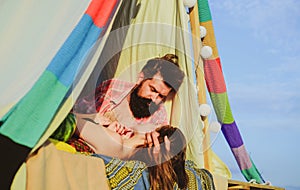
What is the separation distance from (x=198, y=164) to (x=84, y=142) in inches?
27.2

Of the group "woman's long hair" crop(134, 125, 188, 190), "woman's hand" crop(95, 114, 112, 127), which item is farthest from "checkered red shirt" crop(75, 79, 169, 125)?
"woman's long hair" crop(134, 125, 188, 190)

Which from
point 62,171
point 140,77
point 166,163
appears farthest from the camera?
point 140,77

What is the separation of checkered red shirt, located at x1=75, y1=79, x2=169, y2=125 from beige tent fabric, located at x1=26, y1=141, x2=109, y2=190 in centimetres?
28

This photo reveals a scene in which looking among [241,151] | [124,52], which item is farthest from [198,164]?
[124,52]

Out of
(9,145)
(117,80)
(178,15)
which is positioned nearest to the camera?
(9,145)

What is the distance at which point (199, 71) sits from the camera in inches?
81.0

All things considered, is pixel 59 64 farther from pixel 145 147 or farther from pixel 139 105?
pixel 139 105

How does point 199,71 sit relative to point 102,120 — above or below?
above

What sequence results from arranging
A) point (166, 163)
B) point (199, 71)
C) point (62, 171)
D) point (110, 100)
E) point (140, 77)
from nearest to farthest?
Answer: point (62, 171), point (166, 163), point (110, 100), point (140, 77), point (199, 71)

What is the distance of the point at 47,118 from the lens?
1182 millimetres

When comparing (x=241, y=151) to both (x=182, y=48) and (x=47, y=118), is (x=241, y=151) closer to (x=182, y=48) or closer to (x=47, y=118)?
(x=182, y=48)

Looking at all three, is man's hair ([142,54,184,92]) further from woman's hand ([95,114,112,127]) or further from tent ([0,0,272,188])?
woman's hand ([95,114,112,127])

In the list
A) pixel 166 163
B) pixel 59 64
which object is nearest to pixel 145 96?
pixel 166 163

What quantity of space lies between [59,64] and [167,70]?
2.46 ft
